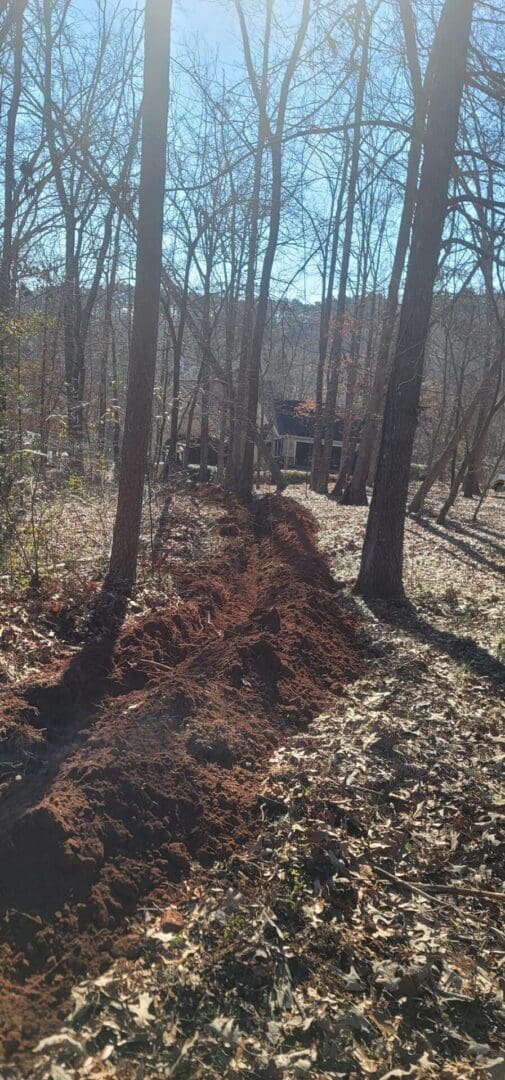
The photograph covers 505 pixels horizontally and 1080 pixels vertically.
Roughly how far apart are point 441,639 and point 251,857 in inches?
155

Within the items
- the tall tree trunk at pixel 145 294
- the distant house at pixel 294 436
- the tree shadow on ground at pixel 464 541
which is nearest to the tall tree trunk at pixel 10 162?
the tall tree trunk at pixel 145 294

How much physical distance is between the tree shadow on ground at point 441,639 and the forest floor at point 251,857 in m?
0.04

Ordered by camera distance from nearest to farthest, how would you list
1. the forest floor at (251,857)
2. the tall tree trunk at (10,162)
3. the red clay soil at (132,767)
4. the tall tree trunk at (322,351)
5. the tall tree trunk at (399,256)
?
the forest floor at (251,857) < the red clay soil at (132,767) < the tall tree trunk at (399,256) < the tall tree trunk at (10,162) < the tall tree trunk at (322,351)

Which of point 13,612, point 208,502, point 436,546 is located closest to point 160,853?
point 13,612

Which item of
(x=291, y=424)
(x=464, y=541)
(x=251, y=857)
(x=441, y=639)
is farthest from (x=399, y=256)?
(x=291, y=424)

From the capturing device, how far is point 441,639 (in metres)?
6.87

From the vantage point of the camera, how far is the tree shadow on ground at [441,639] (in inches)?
239

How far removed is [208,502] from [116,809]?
13485 millimetres

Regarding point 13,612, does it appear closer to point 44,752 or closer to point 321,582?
point 44,752

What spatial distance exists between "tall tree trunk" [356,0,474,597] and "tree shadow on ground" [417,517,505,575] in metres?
2.86

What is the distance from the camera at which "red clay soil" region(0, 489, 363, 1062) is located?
2834 millimetres

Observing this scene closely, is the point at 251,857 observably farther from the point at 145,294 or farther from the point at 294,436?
the point at 294,436

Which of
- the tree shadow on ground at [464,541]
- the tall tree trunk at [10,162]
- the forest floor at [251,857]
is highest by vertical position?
the tall tree trunk at [10,162]

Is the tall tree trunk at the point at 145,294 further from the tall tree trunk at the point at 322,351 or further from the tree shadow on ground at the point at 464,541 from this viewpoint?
the tall tree trunk at the point at 322,351
